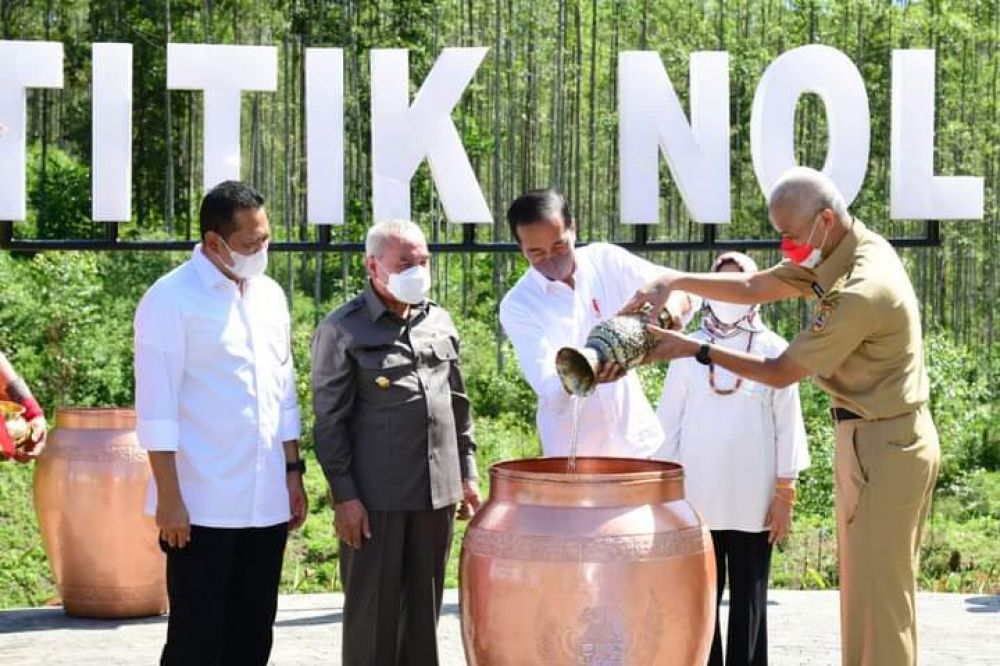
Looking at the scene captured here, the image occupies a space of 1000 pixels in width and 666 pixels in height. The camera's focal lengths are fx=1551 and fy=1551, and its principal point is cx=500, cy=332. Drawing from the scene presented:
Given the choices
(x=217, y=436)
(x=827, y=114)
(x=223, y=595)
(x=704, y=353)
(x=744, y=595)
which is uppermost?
(x=827, y=114)

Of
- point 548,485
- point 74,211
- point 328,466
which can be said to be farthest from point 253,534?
point 74,211

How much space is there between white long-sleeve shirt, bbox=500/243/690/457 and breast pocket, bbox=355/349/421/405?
13.7 inches

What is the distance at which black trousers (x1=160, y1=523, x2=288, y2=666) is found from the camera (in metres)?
4.20

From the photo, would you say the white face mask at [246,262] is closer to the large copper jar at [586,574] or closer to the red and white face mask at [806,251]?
the large copper jar at [586,574]

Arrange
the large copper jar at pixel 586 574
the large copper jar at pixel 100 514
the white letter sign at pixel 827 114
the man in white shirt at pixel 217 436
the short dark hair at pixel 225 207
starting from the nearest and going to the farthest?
the large copper jar at pixel 586 574, the man in white shirt at pixel 217 436, the short dark hair at pixel 225 207, the large copper jar at pixel 100 514, the white letter sign at pixel 827 114

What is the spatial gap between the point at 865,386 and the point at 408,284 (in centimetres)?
132

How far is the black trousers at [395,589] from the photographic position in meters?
4.46

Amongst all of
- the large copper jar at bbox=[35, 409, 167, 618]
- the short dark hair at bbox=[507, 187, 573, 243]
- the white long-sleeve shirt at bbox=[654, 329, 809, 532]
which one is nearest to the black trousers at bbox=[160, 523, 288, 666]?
the short dark hair at bbox=[507, 187, 573, 243]

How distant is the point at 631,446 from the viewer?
4730 millimetres

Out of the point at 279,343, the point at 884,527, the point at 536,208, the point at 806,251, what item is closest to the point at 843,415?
the point at 884,527

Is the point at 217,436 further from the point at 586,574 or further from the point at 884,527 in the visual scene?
the point at 884,527

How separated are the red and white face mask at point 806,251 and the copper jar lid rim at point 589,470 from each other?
2.36 ft

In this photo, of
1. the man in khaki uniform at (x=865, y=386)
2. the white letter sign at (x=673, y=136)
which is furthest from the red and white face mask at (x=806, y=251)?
the white letter sign at (x=673, y=136)

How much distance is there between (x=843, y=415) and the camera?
4.45m
